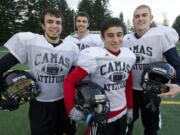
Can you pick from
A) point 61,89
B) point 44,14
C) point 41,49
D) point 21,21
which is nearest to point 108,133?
point 61,89

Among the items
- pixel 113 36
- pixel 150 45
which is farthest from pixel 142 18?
pixel 113 36

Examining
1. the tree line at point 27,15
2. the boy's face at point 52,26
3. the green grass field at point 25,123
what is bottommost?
the green grass field at point 25,123

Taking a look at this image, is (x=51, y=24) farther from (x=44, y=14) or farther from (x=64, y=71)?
(x=64, y=71)

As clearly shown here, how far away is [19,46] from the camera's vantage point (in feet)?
9.61

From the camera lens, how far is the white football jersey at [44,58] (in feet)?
9.69

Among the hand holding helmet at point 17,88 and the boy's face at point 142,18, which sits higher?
the boy's face at point 142,18

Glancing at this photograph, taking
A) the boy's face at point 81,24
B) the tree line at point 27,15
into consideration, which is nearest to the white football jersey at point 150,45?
the boy's face at point 81,24

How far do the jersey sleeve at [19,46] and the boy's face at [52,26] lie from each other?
0.20 meters

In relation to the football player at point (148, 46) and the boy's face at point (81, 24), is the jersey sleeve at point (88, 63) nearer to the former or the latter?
the football player at point (148, 46)

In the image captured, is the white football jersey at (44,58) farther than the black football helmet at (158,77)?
Yes

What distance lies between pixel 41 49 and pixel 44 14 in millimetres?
393

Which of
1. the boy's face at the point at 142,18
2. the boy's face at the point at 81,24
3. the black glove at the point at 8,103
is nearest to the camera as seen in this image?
the black glove at the point at 8,103

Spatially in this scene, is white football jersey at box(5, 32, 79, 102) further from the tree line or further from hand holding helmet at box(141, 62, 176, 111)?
the tree line

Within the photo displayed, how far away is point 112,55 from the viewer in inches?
108
